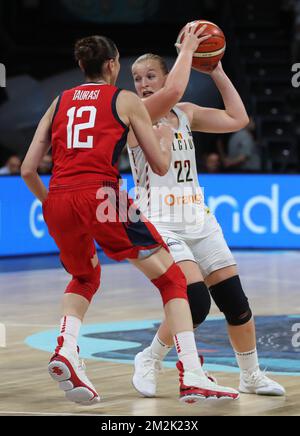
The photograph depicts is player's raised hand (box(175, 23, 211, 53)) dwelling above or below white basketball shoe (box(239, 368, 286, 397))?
above

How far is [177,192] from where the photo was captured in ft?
21.8

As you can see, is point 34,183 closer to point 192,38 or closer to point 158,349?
point 192,38

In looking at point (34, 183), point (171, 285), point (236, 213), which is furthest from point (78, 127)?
point (236, 213)

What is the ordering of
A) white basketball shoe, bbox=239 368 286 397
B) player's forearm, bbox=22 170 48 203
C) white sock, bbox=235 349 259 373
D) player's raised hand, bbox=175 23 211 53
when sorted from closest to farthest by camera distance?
player's forearm, bbox=22 170 48 203, player's raised hand, bbox=175 23 211 53, white basketball shoe, bbox=239 368 286 397, white sock, bbox=235 349 259 373

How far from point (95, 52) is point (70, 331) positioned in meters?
1.49

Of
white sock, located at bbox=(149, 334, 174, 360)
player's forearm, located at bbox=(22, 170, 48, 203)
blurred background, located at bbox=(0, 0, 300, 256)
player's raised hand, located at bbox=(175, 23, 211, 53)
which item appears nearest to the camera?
player's forearm, located at bbox=(22, 170, 48, 203)

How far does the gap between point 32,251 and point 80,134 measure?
8690mm

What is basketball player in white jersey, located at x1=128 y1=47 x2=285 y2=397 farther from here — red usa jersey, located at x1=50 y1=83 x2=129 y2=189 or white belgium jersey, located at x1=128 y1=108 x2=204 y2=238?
red usa jersey, located at x1=50 y1=83 x2=129 y2=189

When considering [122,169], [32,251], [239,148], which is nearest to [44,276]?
[32,251]

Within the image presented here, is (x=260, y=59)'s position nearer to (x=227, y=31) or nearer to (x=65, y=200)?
(x=227, y=31)

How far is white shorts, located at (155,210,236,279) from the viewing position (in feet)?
21.4

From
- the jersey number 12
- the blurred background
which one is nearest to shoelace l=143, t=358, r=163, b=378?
the jersey number 12
